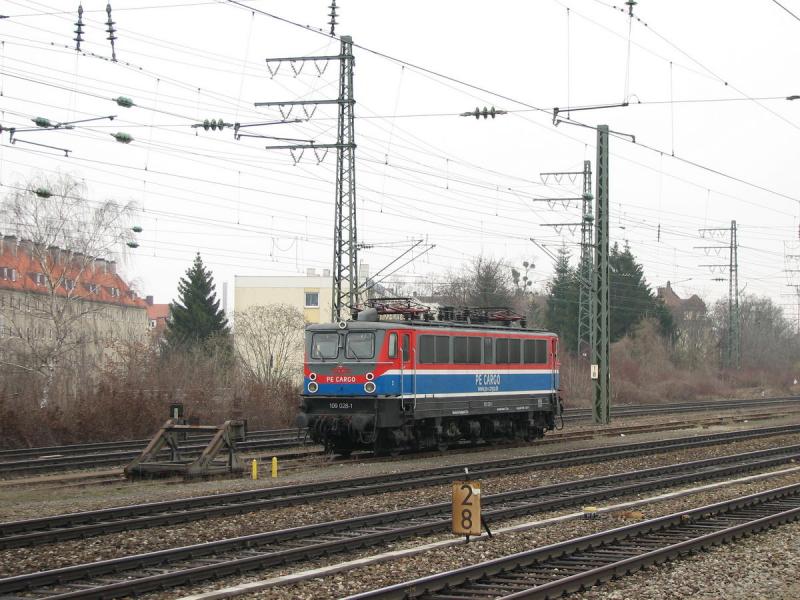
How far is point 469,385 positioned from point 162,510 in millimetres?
11904

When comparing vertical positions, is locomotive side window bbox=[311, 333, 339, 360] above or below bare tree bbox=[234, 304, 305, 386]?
below

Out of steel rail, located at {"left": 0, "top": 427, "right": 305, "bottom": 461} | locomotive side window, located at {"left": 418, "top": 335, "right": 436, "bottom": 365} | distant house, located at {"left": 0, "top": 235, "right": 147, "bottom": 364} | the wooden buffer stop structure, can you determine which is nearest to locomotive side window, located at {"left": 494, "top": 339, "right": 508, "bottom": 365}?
locomotive side window, located at {"left": 418, "top": 335, "right": 436, "bottom": 365}

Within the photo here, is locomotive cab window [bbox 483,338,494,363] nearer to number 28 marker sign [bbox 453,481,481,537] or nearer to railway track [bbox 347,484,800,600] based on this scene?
railway track [bbox 347,484,800,600]

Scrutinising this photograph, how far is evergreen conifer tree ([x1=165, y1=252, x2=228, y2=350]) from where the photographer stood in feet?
199

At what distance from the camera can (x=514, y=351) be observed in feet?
89.7

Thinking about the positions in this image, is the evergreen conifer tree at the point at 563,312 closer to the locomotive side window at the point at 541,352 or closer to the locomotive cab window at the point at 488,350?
the locomotive side window at the point at 541,352

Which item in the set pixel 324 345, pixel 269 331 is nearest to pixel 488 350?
pixel 324 345

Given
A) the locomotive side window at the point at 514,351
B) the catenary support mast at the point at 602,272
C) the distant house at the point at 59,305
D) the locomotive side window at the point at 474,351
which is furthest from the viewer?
the distant house at the point at 59,305

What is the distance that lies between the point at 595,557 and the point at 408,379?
1151cm

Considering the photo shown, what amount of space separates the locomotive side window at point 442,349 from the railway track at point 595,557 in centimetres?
956

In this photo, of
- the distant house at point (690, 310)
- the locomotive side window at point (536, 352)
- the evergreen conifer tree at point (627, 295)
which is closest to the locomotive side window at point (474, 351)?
the locomotive side window at point (536, 352)

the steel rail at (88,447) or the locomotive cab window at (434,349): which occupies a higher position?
the locomotive cab window at (434,349)

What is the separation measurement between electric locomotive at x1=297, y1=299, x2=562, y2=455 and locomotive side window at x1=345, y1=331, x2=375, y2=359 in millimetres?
23

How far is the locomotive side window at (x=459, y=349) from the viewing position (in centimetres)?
2495
